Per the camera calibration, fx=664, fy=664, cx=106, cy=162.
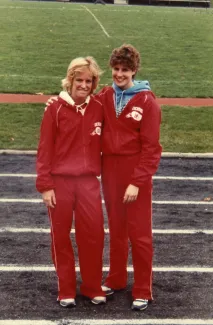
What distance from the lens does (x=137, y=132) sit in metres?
5.25

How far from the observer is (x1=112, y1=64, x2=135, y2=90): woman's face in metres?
5.17

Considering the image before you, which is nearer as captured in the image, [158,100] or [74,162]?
[74,162]

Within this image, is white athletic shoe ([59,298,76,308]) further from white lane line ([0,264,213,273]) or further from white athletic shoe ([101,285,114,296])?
white lane line ([0,264,213,273])

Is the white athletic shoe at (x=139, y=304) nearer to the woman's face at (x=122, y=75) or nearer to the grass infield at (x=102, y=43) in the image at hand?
the woman's face at (x=122, y=75)

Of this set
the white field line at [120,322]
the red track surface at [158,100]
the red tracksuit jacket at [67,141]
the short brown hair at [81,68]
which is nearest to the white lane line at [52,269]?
the white field line at [120,322]

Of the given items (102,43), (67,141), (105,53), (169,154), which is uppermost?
(102,43)

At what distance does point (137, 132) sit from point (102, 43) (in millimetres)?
23345

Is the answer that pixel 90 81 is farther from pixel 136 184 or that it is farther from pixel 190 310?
pixel 190 310

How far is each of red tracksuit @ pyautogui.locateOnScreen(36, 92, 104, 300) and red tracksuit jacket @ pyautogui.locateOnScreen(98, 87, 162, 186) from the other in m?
0.10

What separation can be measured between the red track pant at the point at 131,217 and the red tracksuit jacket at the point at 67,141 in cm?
18

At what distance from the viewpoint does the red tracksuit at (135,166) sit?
5.18 meters

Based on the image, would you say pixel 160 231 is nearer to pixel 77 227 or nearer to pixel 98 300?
pixel 98 300

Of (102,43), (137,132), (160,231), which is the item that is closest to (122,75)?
(137,132)

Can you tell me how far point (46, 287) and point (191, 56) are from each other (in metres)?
20.4
